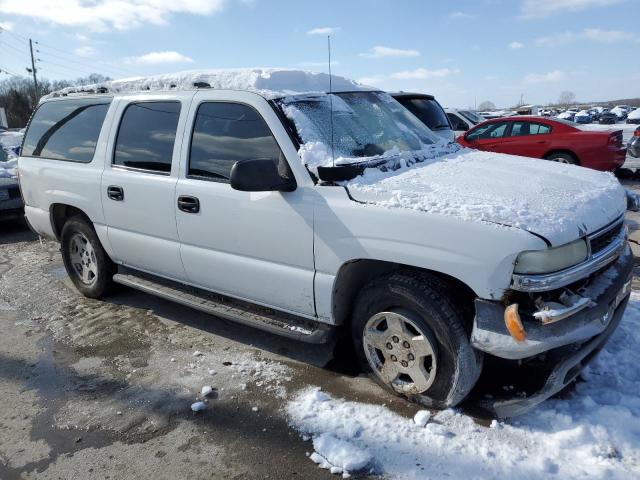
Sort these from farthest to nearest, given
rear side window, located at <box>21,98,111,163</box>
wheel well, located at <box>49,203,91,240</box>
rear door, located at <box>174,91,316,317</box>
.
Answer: wheel well, located at <box>49,203,91,240</box>
rear side window, located at <box>21,98,111,163</box>
rear door, located at <box>174,91,316,317</box>

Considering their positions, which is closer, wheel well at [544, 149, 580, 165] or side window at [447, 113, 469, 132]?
wheel well at [544, 149, 580, 165]

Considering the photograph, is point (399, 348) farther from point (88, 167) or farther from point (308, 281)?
point (88, 167)

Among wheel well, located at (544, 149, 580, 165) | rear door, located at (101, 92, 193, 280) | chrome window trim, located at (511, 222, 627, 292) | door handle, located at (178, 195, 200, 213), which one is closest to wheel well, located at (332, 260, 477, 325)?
chrome window trim, located at (511, 222, 627, 292)

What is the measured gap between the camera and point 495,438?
268cm

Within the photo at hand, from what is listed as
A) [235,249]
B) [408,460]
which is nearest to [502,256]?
[408,460]

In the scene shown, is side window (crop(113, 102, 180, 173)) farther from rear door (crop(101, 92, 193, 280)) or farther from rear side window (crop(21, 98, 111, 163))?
rear side window (crop(21, 98, 111, 163))

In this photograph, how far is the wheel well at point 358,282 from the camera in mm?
2803

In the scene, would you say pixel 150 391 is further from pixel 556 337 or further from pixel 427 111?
pixel 427 111

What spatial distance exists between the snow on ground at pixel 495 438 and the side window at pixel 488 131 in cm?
892

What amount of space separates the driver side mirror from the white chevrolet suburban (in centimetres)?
1

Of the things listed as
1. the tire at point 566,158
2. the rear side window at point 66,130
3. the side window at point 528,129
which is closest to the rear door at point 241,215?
the rear side window at point 66,130

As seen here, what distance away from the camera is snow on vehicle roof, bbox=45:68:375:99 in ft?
11.5

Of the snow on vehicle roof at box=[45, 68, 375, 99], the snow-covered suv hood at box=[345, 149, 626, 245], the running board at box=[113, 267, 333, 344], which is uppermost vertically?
the snow on vehicle roof at box=[45, 68, 375, 99]

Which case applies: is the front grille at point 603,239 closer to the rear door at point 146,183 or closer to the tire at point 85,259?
the rear door at point 146,183
